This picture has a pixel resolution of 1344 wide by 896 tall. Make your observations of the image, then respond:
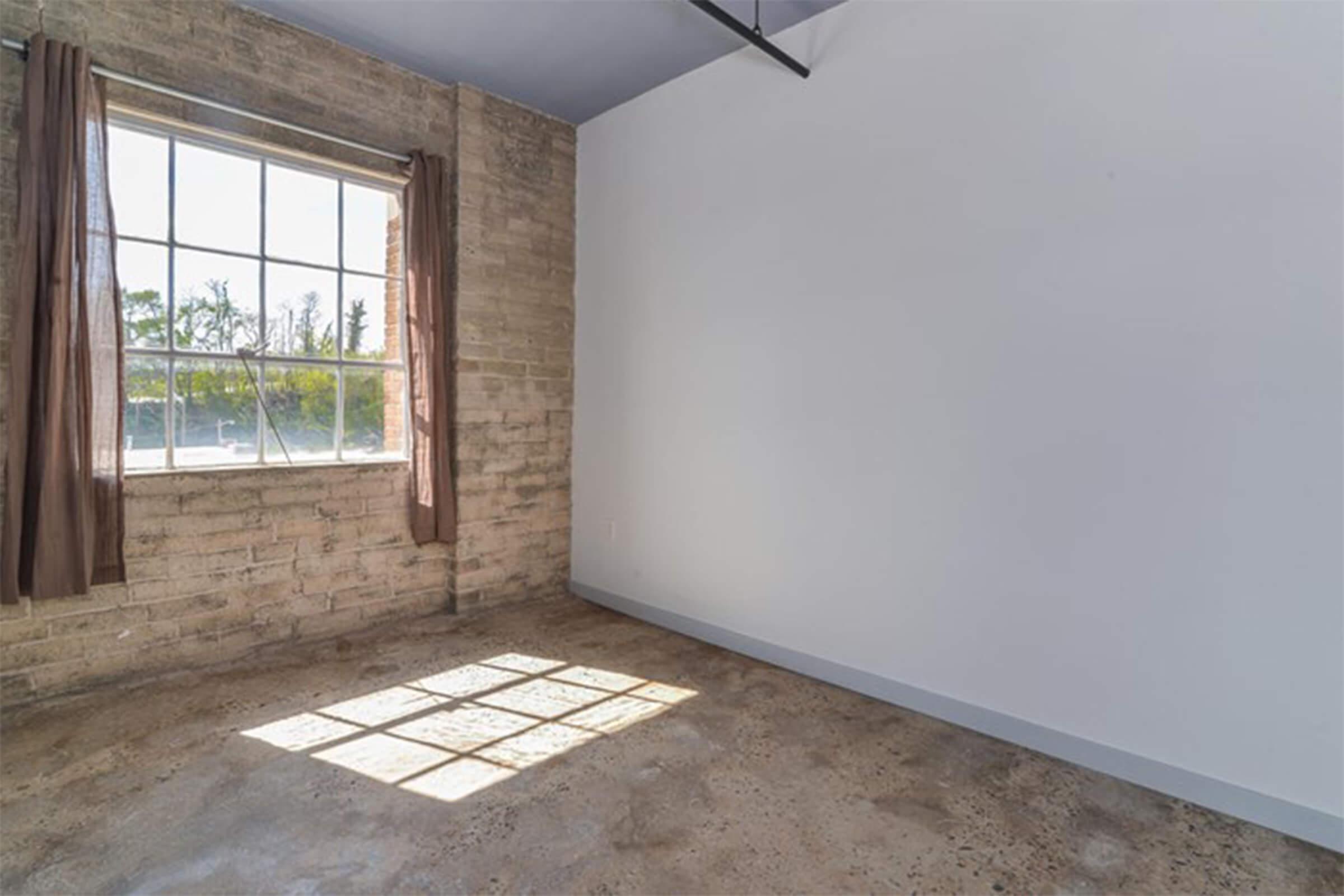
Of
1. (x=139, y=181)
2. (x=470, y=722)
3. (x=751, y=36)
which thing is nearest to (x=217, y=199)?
(x=139, y=181)

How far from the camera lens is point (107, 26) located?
2.71m

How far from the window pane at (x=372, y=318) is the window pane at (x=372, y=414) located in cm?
11

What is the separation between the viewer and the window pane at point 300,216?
10.6ft

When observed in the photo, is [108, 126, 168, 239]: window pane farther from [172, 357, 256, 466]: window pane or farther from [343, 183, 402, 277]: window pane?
[343, 183, 402, 277]: window pane

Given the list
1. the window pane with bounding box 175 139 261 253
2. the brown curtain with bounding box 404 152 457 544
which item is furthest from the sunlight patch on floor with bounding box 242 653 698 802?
the window pane with bounding box 175 139 261 253

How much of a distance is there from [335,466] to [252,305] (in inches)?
33.8

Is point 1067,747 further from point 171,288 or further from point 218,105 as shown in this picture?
point 218,105

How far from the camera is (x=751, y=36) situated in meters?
2.70

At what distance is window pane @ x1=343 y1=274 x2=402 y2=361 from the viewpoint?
11.5 ft

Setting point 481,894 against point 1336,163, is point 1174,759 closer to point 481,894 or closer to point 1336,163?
point 1336,163

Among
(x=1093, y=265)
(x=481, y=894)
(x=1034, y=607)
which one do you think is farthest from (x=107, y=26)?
(x=1034, y=607)

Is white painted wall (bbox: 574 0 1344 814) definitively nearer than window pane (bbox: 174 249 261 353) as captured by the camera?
Yes

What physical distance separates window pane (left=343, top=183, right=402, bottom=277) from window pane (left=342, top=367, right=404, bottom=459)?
571 millimetres

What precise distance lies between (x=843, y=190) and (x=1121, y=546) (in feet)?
5.87
